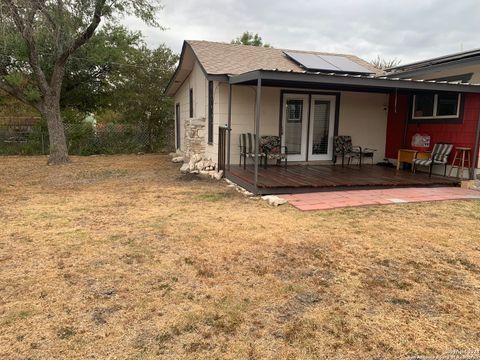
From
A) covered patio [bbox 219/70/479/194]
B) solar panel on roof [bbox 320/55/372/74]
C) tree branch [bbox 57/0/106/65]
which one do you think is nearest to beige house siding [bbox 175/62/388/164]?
covered patio [bbox 219/70/479/194]

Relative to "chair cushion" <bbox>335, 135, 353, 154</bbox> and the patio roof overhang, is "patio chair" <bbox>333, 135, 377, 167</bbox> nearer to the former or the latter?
"chair cushion" <bbox>335, 135, 353, 154</bbox>

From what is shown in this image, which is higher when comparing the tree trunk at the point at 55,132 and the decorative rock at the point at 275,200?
the tree trunk at the point at 55,132

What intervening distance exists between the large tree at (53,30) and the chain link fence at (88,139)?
87.0 inches

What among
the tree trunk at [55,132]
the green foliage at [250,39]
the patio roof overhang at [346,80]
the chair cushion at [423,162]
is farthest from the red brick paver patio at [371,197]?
the green foliage at [250,39]

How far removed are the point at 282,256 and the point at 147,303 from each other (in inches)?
55.7

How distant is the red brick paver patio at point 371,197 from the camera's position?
5.54 m

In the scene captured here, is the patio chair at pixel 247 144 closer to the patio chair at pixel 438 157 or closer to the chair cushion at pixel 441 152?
the patio chair at pixel 438 157

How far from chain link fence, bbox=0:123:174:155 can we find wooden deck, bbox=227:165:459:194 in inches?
330

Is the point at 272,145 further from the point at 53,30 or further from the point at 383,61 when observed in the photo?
the point at 383,61

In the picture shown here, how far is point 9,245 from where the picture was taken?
369cm

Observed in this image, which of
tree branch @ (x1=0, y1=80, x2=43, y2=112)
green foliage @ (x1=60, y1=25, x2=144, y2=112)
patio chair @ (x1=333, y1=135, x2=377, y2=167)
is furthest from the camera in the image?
green foliage @ (x1=60, y1=25, x2=144, y2=112)

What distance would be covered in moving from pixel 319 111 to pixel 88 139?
9738mm

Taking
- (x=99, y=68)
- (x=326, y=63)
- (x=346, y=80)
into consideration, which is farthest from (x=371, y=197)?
(x=99, y=68)

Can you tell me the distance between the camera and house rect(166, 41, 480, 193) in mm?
7316
